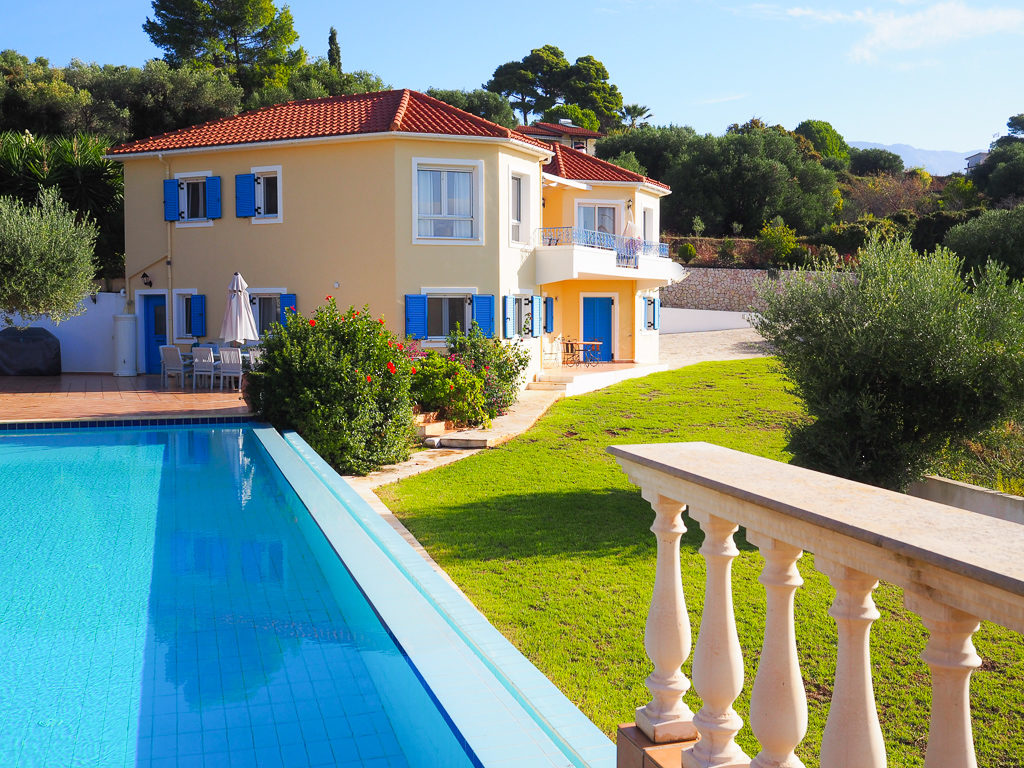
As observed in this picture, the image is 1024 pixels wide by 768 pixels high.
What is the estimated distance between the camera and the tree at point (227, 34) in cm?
4062

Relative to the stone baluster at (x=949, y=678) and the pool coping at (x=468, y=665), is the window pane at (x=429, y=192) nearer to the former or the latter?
the pool coping at (x=468, y=665)

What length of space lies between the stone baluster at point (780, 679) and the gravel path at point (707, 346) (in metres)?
25.4

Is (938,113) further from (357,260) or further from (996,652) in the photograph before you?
(996,652)

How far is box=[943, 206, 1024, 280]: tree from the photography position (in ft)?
98.6

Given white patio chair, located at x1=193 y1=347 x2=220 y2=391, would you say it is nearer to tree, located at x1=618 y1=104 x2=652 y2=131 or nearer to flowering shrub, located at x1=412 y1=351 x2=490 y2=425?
flowering shrub, located at x1=412 y1=351 x2=490 y2=425

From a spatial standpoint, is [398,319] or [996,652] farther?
[398,319]

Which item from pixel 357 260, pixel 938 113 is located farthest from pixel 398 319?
pixel 938 113

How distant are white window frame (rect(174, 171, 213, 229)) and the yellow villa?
0.05m

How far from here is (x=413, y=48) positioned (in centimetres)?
2662

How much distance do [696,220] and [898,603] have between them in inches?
1527

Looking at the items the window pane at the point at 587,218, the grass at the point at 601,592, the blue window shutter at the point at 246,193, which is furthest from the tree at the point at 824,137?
the grass at the point at 601,592

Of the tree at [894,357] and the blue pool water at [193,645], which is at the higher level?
the tree at [894,357]

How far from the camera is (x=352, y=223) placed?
21.1 meters

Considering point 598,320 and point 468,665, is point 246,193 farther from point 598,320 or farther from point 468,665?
point 468,665
